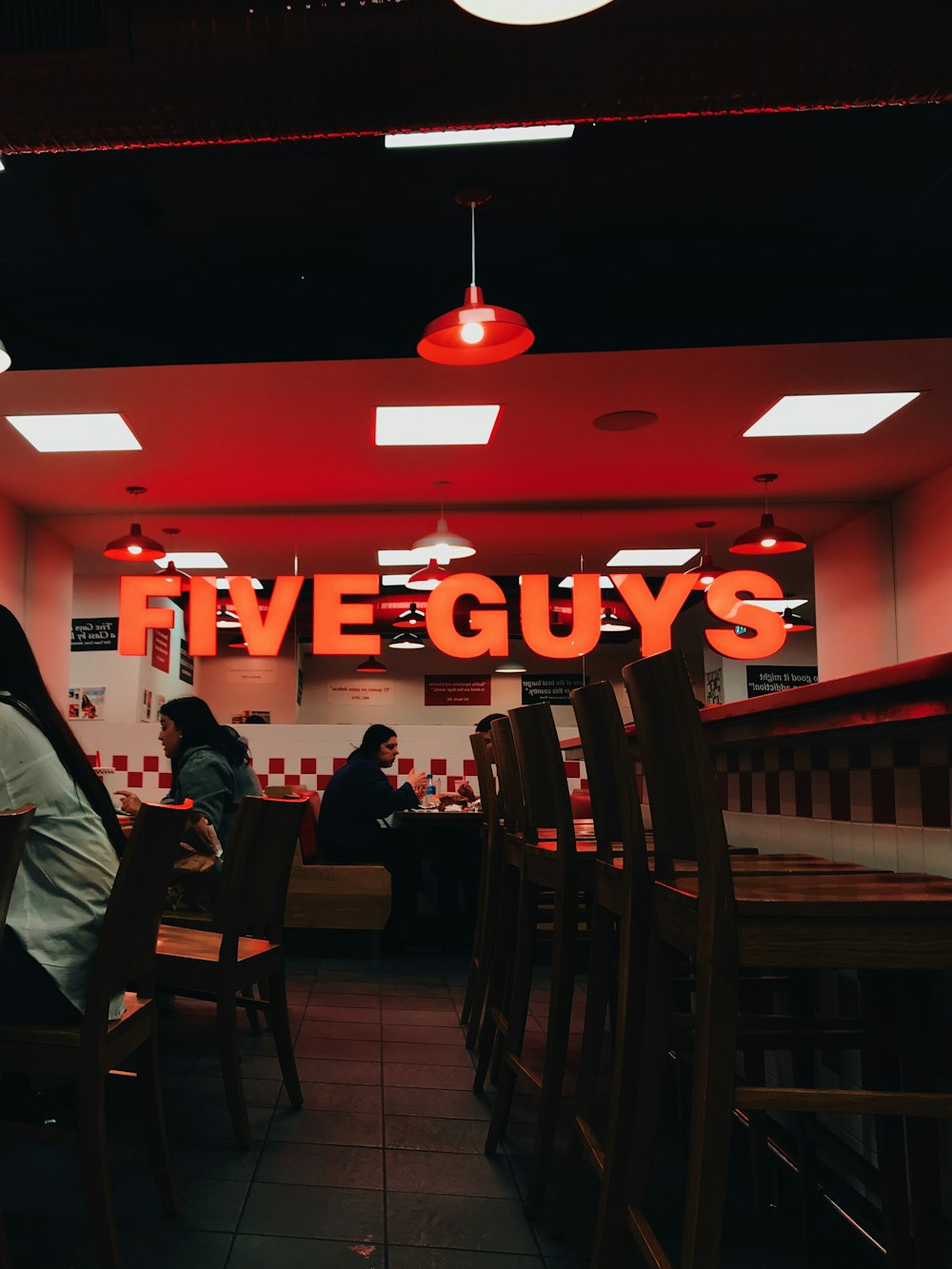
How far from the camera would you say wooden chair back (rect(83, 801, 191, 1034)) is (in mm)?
1818

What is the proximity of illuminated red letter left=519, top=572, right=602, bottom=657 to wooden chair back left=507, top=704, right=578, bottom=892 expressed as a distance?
4327 millimetres

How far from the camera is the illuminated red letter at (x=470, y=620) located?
719cm

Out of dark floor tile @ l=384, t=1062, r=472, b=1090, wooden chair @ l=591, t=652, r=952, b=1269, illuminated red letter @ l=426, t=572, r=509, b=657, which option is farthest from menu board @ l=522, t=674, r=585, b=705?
wooden chair @ l=591, t=652, r=952, b=1269

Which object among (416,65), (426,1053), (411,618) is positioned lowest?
(426,1053)

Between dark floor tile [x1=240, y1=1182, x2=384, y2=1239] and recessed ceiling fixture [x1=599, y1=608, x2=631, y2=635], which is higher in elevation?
recessed ceiling fixture [x1=599, y1=608, x2=631, y2=635]

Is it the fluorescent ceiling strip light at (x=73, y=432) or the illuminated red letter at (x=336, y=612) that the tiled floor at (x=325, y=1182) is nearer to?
the fluorescent ceiling strip light at (x=73, y=432)

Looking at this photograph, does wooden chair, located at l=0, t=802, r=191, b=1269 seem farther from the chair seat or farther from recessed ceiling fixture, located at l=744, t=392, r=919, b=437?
recessed ceiling fixture, located at l=744, t=392, r=919, b=437

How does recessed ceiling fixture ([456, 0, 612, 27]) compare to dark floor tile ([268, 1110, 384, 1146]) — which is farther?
dark floor tile ([268, 1110, 384, 1146])

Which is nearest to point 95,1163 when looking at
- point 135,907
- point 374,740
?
point 135,907

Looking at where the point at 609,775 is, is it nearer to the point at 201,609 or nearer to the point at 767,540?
the point at 767,540

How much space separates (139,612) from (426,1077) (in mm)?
5063

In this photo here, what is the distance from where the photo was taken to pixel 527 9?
82.5 inches

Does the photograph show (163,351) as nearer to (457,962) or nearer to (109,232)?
(109,232)

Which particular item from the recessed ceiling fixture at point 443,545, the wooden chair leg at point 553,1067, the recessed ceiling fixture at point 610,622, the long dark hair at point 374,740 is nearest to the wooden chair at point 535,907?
the wooden chair leg at point 553,1067
